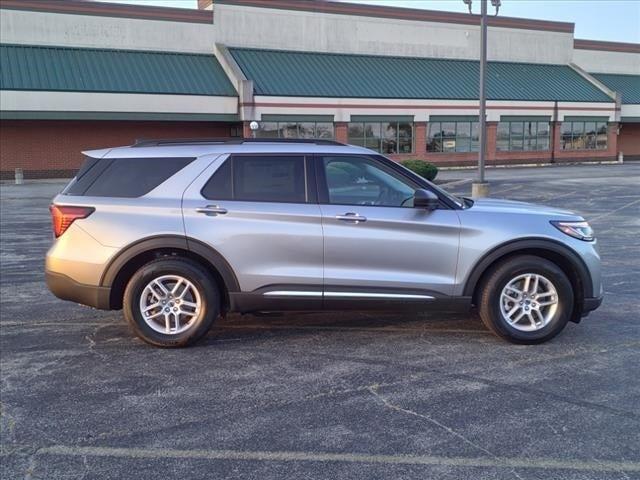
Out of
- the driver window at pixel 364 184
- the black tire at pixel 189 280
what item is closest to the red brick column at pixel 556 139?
the driver window at pixel 364 184

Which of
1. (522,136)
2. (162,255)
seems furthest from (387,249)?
(522,136)

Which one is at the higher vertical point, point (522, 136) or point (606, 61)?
point (606, 61)

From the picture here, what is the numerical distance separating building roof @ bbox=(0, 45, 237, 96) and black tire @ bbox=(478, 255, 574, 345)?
28090mm

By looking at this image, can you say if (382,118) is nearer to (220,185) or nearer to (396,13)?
(396,13)

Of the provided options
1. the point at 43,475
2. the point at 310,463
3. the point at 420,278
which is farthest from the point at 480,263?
the point at 43,475

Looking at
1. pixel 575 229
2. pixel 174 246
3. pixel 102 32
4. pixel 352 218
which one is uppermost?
pixel 102 32

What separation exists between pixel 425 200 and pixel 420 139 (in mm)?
32638

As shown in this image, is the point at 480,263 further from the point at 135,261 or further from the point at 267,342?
the point at 135,261

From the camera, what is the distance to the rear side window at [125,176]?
5.45 metres

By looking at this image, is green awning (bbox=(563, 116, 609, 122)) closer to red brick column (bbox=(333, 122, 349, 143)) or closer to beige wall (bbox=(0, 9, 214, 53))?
red brick column (bbox=(333, 122, 349, 143))

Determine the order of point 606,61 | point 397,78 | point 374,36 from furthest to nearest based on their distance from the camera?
point 606,61, point 374,36, point 397,78

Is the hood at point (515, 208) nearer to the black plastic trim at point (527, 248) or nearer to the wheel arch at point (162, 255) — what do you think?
the black plastic trim at point (527, 248)

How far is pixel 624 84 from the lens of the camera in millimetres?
46125

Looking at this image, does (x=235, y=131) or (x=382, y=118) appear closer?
(x=235, y=131)
